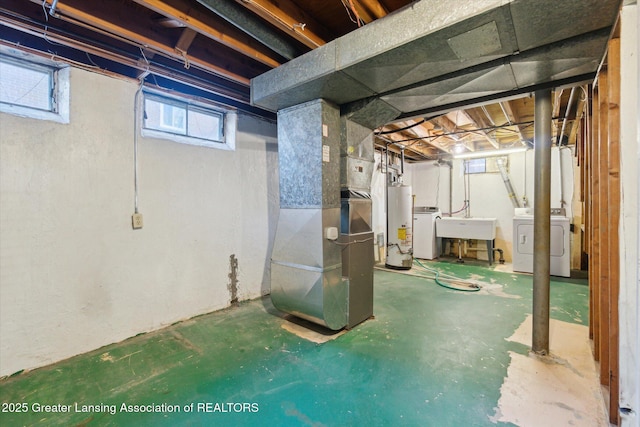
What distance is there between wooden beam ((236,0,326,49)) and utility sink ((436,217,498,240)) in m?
4.44

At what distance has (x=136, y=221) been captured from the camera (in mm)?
2402

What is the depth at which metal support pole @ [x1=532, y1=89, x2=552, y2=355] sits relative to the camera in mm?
2068

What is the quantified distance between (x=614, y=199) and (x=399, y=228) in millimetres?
3457

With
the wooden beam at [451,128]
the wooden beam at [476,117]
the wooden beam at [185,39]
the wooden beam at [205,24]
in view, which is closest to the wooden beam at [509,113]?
the wooden beam at [476,117]

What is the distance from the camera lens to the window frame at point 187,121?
8.29ft

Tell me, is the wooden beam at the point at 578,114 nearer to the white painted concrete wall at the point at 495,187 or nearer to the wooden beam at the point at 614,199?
the white painted concrete wall at the point at 495,187

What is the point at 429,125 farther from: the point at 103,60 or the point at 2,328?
the point at 2,328

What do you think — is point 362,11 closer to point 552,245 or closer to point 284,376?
point 284,376

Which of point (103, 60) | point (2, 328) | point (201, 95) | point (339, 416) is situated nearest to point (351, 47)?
point (201, 95)

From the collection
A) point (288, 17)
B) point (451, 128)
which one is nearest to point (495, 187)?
point (451, 128)

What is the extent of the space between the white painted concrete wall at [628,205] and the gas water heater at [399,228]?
3.54m

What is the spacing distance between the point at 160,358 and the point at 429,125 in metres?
4.27

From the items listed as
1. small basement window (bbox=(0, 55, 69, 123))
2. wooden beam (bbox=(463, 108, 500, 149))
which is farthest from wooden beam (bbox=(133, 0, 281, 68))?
wooden beam (bbox=(463, 108, 500, 149))

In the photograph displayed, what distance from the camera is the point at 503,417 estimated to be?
4.88 feet
